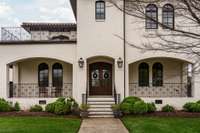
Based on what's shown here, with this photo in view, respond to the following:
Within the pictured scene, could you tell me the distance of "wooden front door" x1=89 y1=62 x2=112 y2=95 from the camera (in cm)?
2445

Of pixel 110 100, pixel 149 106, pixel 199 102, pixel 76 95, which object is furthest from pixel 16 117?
pixel 199 102

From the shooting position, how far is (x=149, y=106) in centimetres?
2120

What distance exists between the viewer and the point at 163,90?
79.8ft

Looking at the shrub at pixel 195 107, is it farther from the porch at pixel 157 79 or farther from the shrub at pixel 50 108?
the shrub at pixel 50 108

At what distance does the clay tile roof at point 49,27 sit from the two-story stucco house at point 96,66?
431 centimetres

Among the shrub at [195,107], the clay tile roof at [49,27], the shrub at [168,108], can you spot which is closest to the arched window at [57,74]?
the clay tile roof at [49,27]

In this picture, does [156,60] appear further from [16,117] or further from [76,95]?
[16,117]

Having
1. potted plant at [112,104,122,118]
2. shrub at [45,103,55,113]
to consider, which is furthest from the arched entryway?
potted plant at [112,104,122,118]

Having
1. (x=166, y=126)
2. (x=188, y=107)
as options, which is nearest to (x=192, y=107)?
(x=188, y=107)

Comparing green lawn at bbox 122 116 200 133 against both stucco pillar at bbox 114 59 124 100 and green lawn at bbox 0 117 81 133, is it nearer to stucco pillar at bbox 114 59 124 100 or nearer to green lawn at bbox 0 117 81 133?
green lawn at bbox 0 117 81 133

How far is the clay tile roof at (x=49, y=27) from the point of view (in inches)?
1190

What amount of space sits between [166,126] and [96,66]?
9.23 metres

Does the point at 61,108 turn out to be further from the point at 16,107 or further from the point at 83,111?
the point at 16,107

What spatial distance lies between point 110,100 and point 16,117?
5.63 metres
